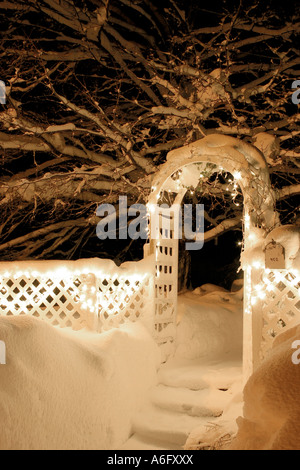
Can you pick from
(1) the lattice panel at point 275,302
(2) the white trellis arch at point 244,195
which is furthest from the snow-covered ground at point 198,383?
(1) the lattice panel at point 275,302

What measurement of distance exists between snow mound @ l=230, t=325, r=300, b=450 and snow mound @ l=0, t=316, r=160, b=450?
1.70 meters

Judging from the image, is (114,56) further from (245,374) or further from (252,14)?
(245,374)

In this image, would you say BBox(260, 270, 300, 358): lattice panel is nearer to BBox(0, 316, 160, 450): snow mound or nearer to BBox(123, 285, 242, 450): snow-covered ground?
BBox(123, 285, 242, 450): snow-covered ground

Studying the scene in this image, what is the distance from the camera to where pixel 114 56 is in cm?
714

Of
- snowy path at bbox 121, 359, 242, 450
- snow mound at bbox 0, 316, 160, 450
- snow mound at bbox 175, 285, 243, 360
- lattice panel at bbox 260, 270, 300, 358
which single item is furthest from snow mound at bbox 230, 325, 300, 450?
snow mound at bbox 175, 285, 243, 360

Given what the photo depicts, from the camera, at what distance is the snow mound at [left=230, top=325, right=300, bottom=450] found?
1.82 meters

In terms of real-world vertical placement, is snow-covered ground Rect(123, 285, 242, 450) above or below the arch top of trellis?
below

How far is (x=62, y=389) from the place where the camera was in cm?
354

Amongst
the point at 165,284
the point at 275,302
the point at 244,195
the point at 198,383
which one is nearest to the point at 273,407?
the point at 275,302

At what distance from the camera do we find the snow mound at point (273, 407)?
1815mm

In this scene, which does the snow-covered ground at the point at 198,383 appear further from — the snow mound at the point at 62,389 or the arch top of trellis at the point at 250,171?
the arch top of trellis at the point at 250,171

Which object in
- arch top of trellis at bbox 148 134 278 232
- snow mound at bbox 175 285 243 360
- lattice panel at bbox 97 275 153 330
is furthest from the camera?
snow mound at bbox 175 285 243 360
